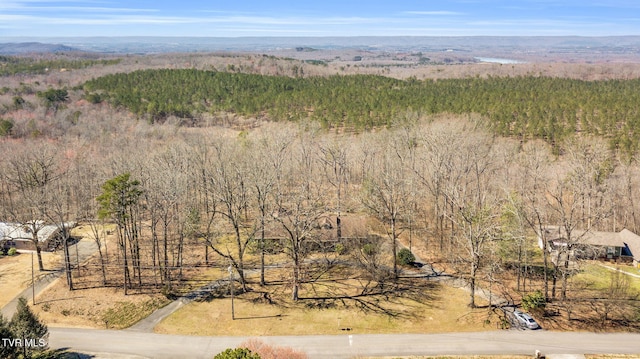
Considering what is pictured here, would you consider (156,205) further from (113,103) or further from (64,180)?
(113,103)

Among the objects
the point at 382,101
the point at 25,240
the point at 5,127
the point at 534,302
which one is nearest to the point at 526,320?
the point at 534,302

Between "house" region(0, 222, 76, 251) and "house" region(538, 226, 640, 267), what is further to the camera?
"house" region(0, 222, 76, 251)

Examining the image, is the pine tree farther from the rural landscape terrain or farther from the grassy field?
the grassy field

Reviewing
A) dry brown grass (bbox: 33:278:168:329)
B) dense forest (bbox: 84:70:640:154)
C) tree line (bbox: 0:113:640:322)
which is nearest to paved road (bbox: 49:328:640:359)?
dry brown grass (bbox: 33:278:168:329)

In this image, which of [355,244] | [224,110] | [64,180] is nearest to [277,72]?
[224,110]

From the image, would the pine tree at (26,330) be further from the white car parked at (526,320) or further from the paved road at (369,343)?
the white car parked at (526,320)

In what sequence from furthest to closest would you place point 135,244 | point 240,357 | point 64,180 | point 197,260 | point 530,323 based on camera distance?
point 64,180 < point 197,260 < point 135,244 < point 530,323 < point 240,357

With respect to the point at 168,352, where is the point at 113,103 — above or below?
above
